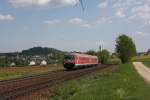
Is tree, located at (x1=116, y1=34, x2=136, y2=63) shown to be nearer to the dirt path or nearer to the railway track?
the dirt path

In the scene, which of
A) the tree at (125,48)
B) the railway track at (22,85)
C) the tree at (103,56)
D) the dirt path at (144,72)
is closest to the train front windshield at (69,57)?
the dirt path at (144,72)

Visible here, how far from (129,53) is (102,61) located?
520 inches

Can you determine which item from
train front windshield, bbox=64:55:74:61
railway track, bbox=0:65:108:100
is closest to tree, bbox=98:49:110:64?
train front windshield, bbox=64:55:74:61

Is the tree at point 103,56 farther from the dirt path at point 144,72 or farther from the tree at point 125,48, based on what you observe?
the dirt path at point 144,72

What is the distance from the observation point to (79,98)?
18.1 meters

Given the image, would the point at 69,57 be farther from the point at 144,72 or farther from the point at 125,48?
the point at 125,48

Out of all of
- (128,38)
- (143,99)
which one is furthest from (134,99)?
(128,38)

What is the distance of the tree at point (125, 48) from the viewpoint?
6083 inches

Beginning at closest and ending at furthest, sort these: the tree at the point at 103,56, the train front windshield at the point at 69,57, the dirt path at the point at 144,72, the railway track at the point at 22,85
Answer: the railway track at the point at 22,85 < the dirt path at the point at 144,72 < the train front windshield at the point at 69,57 < the tree at the point at 103,56

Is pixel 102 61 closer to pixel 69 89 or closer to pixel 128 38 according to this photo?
pixel 128 38

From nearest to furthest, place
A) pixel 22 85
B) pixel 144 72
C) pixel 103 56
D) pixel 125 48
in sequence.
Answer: pixel 22 85 → pixel 144 72 → pixel 125 48 → pixel 103 56

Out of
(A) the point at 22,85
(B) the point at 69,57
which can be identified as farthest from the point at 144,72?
(A) the point at 22,85

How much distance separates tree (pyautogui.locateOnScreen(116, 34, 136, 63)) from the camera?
15450cm

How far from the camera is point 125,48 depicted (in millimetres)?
157375
